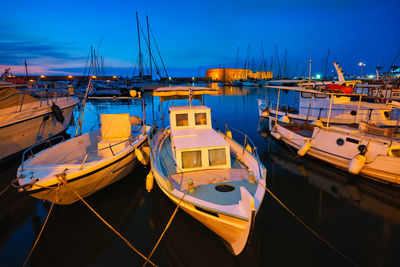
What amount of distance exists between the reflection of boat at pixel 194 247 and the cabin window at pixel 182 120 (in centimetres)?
424

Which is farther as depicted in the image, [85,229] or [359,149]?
[359,149]

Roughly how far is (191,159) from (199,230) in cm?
245

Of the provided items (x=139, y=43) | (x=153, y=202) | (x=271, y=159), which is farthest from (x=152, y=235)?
(x=139, y=43)

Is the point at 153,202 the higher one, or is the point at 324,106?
the point at 324,106

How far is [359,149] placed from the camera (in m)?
10.1

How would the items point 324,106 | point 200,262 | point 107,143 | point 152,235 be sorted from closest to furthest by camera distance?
point 200,262
point 152,235
point 107,143
point 324,106

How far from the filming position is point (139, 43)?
149 ft

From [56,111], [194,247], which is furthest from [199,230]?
[56,111]

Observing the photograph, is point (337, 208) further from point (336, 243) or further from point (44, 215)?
point (44, 215)

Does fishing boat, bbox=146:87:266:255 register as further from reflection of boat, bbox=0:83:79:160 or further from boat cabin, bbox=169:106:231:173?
reflection of boat, bbox=0:83:79:160

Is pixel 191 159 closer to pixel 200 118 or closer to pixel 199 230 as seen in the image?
pixel 199 230

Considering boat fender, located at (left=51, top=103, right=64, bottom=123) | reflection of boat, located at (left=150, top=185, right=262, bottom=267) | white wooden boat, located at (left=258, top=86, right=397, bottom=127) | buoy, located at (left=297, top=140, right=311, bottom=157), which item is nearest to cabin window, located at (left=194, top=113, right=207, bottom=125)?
reflection of boat, located at (left=150, top=185, right=262, bottom=267)

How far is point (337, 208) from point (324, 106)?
1257 centimetres

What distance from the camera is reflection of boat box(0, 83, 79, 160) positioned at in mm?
11524
